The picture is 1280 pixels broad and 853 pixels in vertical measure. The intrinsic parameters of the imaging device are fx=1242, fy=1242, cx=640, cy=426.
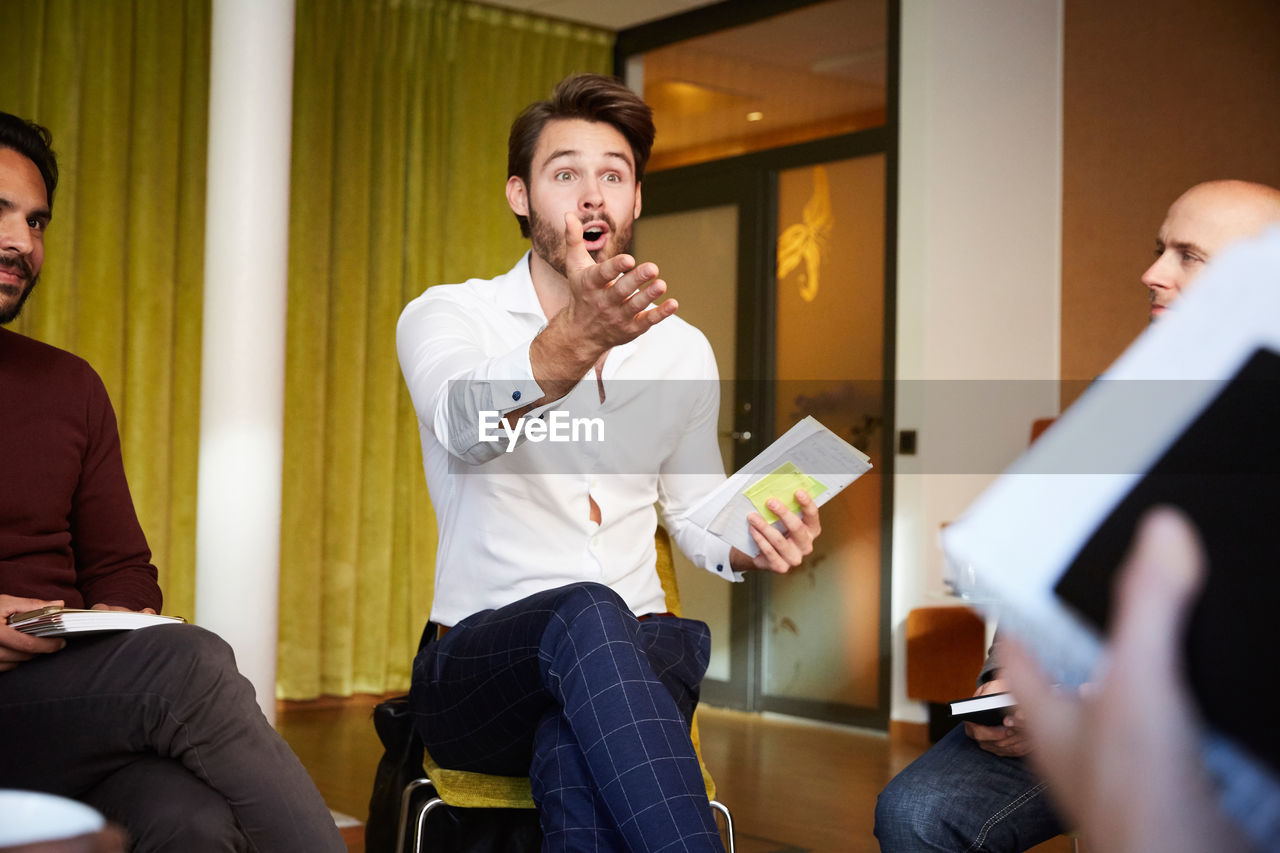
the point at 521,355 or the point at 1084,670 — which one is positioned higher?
the point at 521,355

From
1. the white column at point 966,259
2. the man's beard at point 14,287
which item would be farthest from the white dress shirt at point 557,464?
the white column at point 966,259

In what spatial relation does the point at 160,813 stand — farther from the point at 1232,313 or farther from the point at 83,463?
the point at 1232,313

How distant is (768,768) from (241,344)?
1988 millimetres

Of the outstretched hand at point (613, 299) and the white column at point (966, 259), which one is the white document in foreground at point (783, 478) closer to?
the outstretched hand at point (613, 299)

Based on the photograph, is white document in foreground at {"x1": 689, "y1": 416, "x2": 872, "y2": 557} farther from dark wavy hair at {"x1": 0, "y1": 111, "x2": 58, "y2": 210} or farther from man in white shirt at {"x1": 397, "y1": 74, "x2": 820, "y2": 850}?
dark wavy hair at {"x1": 0, "y1": 111, "x2": 58, "y2": 210}

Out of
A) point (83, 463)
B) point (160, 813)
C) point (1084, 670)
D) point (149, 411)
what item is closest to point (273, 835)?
point (160, 813)

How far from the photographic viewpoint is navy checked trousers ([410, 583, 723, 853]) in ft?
4.30

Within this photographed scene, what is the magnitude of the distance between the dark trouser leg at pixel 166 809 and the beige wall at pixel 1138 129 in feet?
12.1

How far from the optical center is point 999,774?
61.1 inches

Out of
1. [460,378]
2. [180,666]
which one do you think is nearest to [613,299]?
[460,378]

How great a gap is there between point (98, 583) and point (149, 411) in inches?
103

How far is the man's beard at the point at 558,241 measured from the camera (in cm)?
200

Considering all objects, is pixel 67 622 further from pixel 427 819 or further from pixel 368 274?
pixel 368 274

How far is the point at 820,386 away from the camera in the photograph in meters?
4.68
